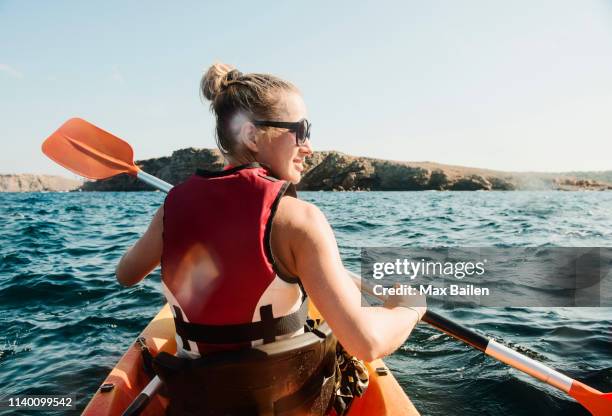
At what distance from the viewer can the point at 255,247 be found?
1.38 meters

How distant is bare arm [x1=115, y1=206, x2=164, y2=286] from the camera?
180 centimetres

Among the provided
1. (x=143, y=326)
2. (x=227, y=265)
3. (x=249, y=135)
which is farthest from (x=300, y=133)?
(x=143, y=326)

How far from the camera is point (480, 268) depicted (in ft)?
25.5

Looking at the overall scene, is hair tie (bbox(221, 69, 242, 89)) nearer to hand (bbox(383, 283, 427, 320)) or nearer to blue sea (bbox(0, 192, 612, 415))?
hand (bbox(383, 283, 427, 320))

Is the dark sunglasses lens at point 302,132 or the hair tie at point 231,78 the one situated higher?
the hair tie at point 231,78

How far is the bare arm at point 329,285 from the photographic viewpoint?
1.33 m

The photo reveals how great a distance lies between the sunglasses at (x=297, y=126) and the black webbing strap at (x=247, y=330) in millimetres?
647

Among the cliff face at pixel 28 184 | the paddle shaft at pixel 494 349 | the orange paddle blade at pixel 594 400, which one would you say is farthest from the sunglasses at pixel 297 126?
the cliff face at pixel 28 184

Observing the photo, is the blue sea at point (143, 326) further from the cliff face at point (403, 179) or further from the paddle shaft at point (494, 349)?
the cliff face at point (403, 179)

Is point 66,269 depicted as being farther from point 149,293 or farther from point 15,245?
point 15,245

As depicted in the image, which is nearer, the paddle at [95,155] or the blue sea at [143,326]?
the paddle at [95,155]

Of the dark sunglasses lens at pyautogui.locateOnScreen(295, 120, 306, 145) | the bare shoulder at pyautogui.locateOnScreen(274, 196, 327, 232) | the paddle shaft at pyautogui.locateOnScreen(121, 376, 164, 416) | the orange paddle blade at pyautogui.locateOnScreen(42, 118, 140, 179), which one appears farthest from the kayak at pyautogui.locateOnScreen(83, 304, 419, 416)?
the orange paddle blade at pyautogui.locateOnScreen(42, 118, 140, 179)

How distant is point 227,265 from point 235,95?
0.66 meters

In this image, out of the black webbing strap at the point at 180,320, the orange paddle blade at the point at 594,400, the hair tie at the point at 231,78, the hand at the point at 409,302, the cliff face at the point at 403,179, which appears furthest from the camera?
the cliff face at the point at 403,179
